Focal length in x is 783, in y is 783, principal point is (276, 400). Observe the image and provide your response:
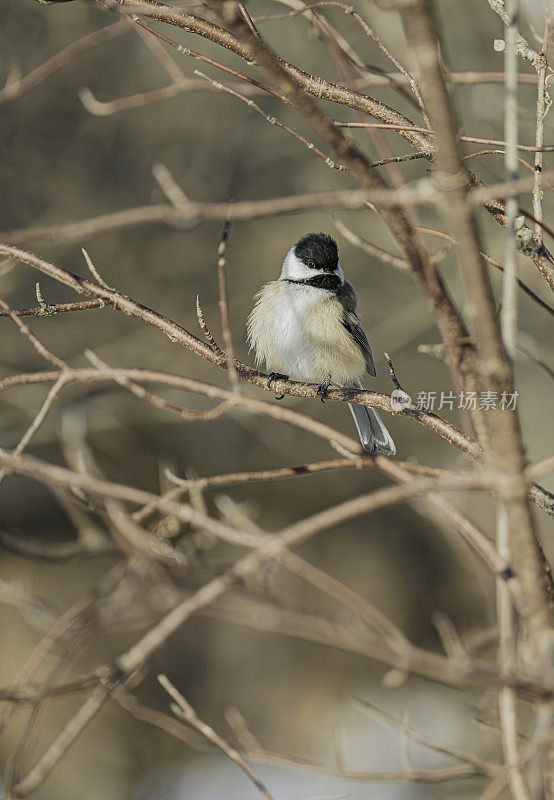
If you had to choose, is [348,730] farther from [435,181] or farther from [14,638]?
[435,181]

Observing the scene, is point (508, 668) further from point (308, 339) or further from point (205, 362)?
point (205, 362)

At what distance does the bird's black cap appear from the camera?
3.69 m

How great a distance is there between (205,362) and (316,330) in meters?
3.16

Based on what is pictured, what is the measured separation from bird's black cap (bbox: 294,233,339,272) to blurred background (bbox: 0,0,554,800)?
239cm

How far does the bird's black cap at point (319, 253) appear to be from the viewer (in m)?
3.69

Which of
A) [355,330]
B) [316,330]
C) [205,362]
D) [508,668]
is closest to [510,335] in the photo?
[508,668]

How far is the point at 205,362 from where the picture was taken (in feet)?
21.8

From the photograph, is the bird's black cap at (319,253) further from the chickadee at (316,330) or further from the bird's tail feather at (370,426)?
the bird's tail feather at (370,426)

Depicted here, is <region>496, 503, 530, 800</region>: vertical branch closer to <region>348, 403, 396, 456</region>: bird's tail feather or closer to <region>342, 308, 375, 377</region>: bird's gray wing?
<region>348, 403, 396, 456</region>: bird's tail feather

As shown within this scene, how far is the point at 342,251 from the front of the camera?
752cm

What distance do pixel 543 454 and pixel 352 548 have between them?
2.18 m

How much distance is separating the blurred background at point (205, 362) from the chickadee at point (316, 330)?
7.74 feet

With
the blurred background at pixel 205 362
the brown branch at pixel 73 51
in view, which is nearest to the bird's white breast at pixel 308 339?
the brown branch at pixel 73 51

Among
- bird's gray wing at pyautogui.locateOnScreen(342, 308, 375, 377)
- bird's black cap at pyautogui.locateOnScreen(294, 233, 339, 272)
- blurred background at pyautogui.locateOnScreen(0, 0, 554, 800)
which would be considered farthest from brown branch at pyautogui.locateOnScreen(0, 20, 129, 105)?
blurred background at pyautogui.locateOnScreen(0, 0, 554, 800)
